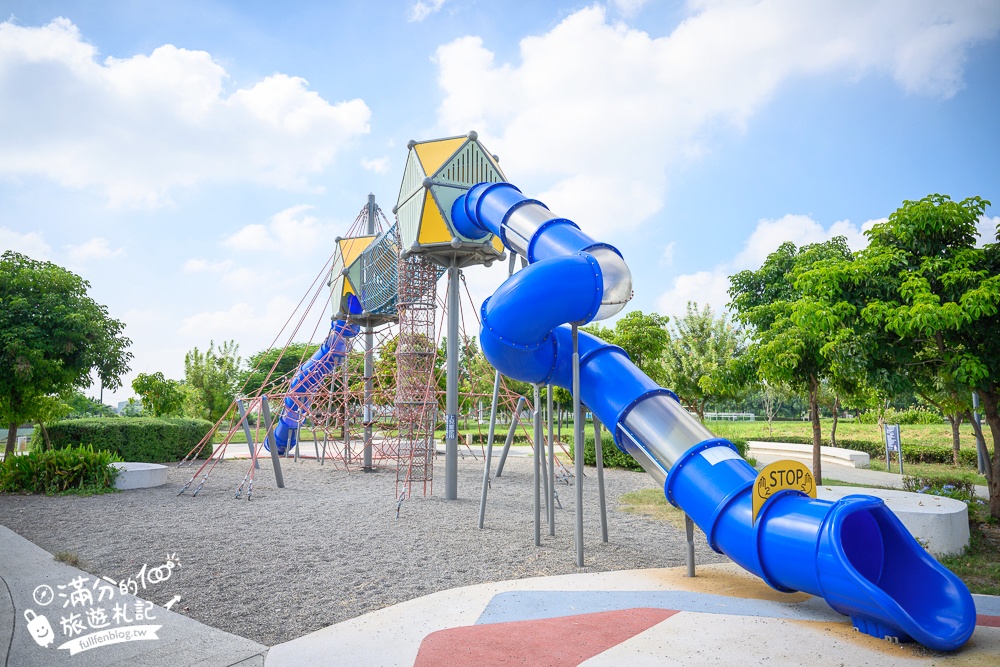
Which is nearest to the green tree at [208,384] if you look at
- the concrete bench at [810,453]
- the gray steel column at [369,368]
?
the gray steel column at [369,368]

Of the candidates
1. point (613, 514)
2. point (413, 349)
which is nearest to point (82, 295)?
point (413, 349)

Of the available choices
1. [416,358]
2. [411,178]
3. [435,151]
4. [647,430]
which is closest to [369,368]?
[416,358]

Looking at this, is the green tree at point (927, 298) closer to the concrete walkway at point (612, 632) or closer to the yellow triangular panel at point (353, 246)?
the concrete walkway at point (612, 632)

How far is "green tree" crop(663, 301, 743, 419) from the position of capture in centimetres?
2586

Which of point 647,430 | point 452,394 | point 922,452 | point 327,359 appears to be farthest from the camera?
point 922,452

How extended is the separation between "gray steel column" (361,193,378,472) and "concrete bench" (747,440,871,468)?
1177cm

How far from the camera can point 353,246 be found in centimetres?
1905

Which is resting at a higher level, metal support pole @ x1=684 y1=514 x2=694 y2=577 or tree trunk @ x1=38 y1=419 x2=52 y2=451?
tree trunk @ x1=38 y1=419 x2=52 y2=451

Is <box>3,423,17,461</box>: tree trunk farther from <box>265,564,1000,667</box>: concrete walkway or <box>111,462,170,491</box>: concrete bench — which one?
<box>265,564,1000,667</box>: concrete walkway

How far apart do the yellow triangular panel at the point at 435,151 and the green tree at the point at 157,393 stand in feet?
53.6

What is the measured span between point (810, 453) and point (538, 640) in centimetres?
2312

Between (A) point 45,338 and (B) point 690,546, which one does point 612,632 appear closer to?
(B) point 690,546

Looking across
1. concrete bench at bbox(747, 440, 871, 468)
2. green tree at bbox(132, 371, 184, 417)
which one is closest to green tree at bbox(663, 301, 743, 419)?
concrete bench at bbox(747, 440, 871, 468)

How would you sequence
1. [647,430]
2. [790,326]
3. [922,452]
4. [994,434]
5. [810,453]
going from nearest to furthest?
[647,430] < [994,434] < [790,326] < [922,452] < [810,453]
